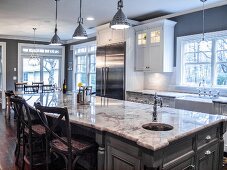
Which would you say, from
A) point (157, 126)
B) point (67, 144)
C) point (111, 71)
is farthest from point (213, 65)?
point (67, 144)

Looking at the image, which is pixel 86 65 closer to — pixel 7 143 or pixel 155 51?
pixel 155 51

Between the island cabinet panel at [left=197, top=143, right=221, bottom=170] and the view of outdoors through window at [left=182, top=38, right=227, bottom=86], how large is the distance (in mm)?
2401

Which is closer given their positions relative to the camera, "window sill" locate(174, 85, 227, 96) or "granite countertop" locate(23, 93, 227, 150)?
"granite countertop" locate(23, 93, 227, 150)

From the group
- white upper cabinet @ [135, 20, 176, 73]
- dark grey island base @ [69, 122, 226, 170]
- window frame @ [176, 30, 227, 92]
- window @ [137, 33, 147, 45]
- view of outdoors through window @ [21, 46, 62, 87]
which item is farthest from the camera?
view of outdoors through window @ [21, 46, 62, 87]

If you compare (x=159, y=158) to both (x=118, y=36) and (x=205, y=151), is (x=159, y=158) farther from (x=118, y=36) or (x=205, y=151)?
(x=118, y=36)

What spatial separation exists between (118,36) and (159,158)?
4243 mm

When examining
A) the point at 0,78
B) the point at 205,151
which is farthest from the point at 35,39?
the point at 205,151

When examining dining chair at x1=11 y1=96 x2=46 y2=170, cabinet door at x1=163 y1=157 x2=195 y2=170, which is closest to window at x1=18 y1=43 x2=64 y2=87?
dining chair at x1=11 y1=96 x2=46 y2=170

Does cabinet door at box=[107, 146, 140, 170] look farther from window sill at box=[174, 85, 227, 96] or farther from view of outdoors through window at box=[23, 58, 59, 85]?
view of outdoors through window at box=[23, 58, 59, 85]

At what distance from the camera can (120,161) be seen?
5.77ft

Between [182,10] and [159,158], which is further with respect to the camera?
[182,10]

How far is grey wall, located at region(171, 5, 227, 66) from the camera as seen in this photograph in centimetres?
416

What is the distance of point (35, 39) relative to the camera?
8.81 m

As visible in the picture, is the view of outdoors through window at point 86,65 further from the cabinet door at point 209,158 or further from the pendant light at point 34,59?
the cabinet door at point 209,158
